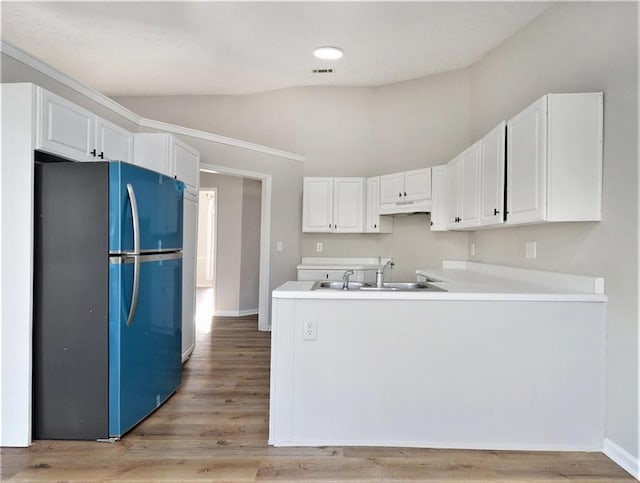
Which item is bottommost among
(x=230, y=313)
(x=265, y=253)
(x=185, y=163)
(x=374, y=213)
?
(x=230, y=313)

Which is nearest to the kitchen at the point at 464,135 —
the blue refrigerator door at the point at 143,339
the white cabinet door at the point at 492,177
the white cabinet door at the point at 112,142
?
the white cabinet door at the point at 492,177

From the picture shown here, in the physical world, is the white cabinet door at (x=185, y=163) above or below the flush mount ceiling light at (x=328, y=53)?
below

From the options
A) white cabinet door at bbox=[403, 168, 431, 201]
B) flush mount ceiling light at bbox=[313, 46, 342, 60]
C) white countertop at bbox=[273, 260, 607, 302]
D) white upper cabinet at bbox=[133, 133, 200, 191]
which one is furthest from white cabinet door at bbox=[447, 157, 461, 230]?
white upper cabinet at bbox=[133, 133, 200, 191]

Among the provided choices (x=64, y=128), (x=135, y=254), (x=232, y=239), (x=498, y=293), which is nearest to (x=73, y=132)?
(x=64, y=128)

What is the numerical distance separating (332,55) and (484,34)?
1.41 meters

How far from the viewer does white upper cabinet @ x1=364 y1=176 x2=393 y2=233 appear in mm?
4879

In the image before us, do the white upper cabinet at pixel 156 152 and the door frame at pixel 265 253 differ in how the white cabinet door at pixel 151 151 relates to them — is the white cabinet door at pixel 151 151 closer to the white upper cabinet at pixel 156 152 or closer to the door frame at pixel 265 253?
the white upper cabinet at pixel 156 152

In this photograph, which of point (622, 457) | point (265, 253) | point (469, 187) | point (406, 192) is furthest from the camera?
point (265, 253)

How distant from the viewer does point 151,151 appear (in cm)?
350

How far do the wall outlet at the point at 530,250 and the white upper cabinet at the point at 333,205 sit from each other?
2.16 meters

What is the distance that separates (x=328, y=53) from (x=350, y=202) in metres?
1.70

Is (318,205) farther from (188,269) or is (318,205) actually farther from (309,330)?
(309,330)

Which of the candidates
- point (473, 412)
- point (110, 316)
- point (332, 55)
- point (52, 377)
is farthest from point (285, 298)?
point (332, 55)

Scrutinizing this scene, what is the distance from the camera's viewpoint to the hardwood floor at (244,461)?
199 centimetres
